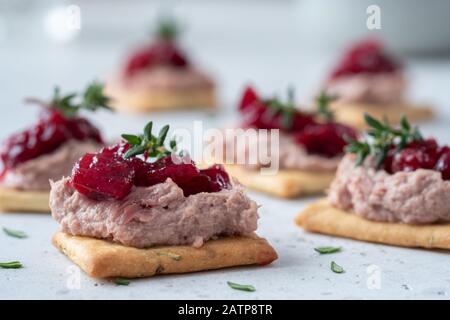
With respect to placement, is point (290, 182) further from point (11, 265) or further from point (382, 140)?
point (11, 265)

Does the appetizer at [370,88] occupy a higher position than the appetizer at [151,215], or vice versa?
the appetizer at [370,88]

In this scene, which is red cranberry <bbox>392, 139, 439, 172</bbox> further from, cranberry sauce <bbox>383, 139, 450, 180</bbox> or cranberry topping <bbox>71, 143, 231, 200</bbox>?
cranberry topping <bbox>71, 143, 231, 200</bbox>

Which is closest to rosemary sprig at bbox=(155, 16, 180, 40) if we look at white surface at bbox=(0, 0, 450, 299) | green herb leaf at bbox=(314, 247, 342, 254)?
white surface at bbox=(0, 0, 450, 299)

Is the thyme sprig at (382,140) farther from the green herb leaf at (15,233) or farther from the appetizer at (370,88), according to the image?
the appetizer at (370,88)

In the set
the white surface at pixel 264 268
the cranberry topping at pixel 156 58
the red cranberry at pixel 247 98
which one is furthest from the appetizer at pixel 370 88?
the red cranberry at pixel 247 98

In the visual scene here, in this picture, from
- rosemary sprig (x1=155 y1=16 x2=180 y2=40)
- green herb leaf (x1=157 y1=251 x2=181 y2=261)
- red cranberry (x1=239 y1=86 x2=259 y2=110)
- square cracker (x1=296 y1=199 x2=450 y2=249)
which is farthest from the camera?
rosemary sprig (x1=155 y1=16 x2=180 y2=40)

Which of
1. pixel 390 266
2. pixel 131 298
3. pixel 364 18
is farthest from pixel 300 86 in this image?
pixel 131 298

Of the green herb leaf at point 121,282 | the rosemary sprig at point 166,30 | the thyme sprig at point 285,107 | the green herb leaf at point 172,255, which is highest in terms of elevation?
the rosemary sprig at point 166,30

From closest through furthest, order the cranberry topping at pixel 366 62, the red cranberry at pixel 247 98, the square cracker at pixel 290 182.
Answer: the square cracker at pixel 290 182
the red cranberry at pixel 247 98
the cranberry topping at pixel 366 62
